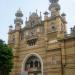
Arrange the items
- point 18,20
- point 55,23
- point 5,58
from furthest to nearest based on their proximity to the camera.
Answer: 1. point 18,20
2. point 55,23
3. point 5,58

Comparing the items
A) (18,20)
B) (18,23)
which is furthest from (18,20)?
(18,23)

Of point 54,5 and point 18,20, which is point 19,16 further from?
point 54,5

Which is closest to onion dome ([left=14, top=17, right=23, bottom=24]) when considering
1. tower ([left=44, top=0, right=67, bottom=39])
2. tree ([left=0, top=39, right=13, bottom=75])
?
tower ([left=44, top=0, right=67, bottom=39])

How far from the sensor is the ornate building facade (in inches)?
1001

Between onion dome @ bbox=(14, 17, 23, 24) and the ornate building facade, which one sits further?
onion dome @ bbox=(14, 17, 23, 24)

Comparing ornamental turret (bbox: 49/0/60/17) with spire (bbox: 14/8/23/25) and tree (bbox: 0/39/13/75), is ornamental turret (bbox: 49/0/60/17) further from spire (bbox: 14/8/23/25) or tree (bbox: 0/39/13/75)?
tree (bbox: 0/39/13/75)

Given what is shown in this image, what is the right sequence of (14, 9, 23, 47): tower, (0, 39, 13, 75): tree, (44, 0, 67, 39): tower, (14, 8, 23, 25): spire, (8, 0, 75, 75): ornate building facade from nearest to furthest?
(0, 39, 13, 75): tree, (8, 0, 75, 75): ornate building facade, (44, 0, 67, 39): tower, (14, 9, 23, 47): tower, (14, 8, 23, 25): spire

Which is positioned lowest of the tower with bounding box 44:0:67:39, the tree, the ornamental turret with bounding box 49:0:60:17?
the tree

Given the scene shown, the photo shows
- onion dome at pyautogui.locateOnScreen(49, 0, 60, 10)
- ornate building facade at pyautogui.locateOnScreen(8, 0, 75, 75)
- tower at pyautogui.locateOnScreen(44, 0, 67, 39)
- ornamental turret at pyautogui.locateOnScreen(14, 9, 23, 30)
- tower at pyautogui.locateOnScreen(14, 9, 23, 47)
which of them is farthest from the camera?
ornamental turret at pyautogui.locateOnScreen(14, 9, 23, 30)

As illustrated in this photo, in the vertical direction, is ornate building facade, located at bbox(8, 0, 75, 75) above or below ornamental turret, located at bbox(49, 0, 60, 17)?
below

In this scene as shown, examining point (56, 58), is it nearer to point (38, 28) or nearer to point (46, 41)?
point (46, 41)

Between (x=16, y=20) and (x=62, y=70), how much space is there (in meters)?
12.3

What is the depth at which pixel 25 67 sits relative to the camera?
30219 mm

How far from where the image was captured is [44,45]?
28.2 m
